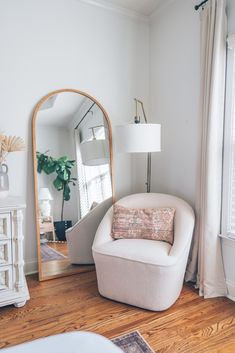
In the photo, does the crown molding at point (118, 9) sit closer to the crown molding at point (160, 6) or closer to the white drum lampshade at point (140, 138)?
the crown molding at point (160, 6)

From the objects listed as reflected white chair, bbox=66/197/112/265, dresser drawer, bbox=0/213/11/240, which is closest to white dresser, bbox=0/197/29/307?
dresser drawer, bbox=0/213/11/240

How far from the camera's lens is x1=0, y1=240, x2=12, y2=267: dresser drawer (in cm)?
213

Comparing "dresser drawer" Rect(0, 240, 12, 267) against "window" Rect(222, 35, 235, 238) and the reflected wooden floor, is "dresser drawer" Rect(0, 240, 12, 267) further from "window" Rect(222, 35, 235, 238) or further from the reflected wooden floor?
"window" Rect(222, 35, 235, 238)

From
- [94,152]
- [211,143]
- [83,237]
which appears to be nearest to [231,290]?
[211,143]

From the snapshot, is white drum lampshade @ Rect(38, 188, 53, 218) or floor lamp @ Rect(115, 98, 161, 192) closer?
floor lamp @ Rect(115, 98, 161, 192)

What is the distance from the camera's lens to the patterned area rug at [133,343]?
1.69m

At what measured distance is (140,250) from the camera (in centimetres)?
215

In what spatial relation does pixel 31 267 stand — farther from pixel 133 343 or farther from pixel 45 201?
pixel 133 343

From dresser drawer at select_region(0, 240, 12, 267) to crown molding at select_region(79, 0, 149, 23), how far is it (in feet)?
8.11

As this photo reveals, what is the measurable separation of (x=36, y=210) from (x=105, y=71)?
1.66m

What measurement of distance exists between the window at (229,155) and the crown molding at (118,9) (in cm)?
135

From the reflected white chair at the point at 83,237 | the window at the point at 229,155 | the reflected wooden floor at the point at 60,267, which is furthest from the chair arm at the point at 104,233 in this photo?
the window at the point at 229,155

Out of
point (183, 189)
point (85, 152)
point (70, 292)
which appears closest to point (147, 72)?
point (85, 152)

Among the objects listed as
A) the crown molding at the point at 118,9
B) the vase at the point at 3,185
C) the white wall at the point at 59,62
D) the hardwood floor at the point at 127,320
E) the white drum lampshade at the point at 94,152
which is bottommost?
the hardwood floor at the point at 127,320
